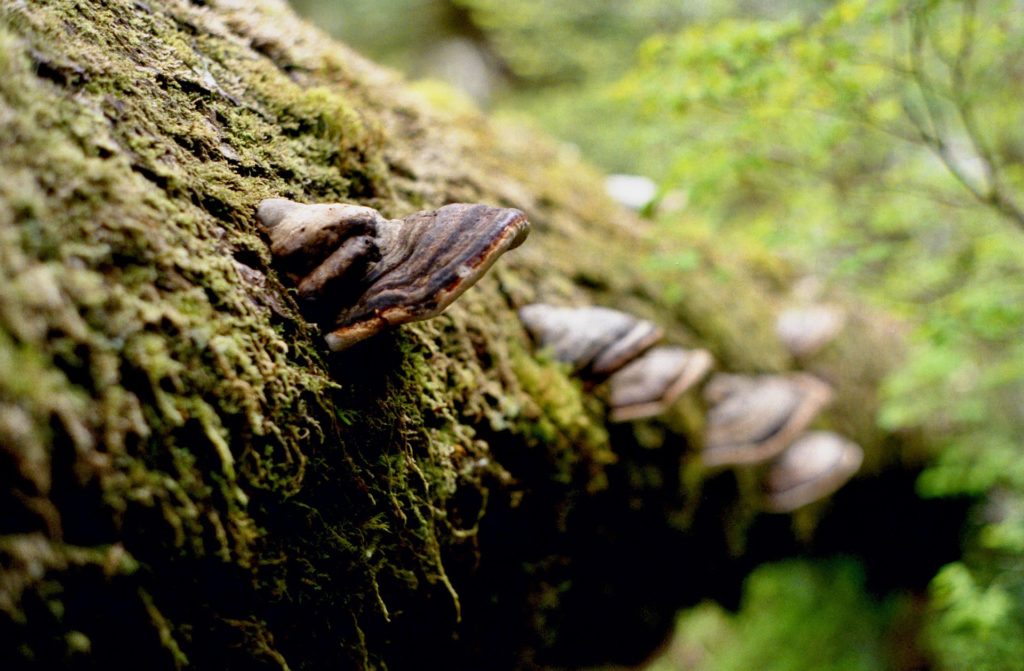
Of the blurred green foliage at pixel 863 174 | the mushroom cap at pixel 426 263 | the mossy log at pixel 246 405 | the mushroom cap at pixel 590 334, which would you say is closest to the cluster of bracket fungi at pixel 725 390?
the mushroom cap at pixel 590 334

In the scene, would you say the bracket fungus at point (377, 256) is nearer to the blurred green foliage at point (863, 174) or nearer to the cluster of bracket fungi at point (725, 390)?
the cluster of bracket fungi at point (725, 390)

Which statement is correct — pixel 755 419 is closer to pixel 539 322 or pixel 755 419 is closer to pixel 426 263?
pixel 539 322

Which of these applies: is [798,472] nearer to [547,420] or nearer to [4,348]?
[547,420]

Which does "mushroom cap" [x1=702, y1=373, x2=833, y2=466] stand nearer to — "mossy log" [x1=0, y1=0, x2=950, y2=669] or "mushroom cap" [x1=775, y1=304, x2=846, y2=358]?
"mossy log" [x1=0, y1=0, x2=950, y2=669]

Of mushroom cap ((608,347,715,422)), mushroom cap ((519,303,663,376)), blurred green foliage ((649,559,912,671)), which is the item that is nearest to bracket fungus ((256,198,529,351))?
mushroom cap ((519,303,663,376))

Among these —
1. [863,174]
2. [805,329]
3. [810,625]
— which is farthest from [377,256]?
[810,625]

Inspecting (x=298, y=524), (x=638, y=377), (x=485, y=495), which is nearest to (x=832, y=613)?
(x=638, y=377)
